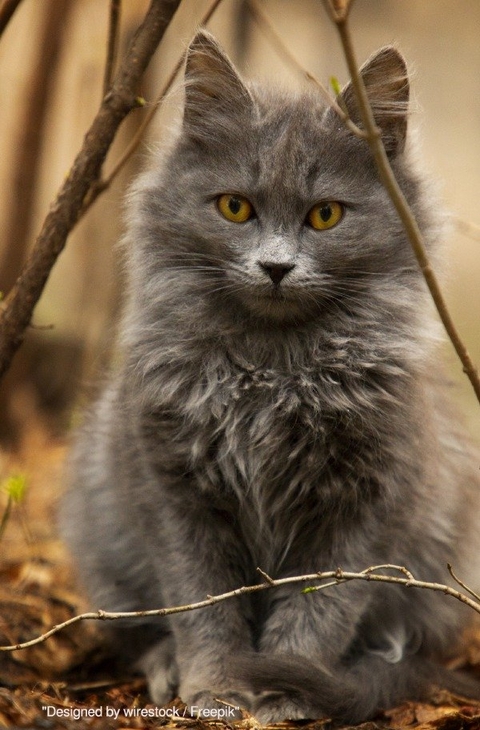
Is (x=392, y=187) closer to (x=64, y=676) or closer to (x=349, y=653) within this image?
(x=349, y=653)

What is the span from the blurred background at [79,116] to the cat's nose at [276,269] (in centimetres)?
263

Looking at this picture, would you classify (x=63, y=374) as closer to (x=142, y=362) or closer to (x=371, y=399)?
(x=142, y=362)

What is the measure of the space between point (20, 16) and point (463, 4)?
3641 millimetres

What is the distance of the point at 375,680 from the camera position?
9.30ft

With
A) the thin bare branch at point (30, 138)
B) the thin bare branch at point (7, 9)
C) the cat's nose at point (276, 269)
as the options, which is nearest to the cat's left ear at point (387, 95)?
the cat's nose at point (276, 269)

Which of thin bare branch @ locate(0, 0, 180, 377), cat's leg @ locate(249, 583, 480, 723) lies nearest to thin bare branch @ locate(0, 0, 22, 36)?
thin bare branch @ locate(0, 0, 180, 377)

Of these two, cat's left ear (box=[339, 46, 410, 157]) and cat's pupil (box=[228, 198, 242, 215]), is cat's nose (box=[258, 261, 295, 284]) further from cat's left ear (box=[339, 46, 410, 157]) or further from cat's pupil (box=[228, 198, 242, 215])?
cat's left ear (box=[339, 46, 410, 157])

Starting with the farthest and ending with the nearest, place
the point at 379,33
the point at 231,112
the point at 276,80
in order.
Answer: the point at 379,33 < the point at 276,80 < the point at 231,112

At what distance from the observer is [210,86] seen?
2.94 metres

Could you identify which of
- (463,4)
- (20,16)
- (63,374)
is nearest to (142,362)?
(63,374)

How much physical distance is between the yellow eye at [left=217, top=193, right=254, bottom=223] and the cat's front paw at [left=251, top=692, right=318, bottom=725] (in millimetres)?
1448

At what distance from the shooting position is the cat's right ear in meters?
2.88

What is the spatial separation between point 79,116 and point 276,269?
3996mm

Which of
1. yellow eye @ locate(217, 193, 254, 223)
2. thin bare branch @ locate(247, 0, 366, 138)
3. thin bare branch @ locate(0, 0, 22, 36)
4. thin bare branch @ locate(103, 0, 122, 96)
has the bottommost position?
yellow eye @ locate(217, 193, 254, 223)
